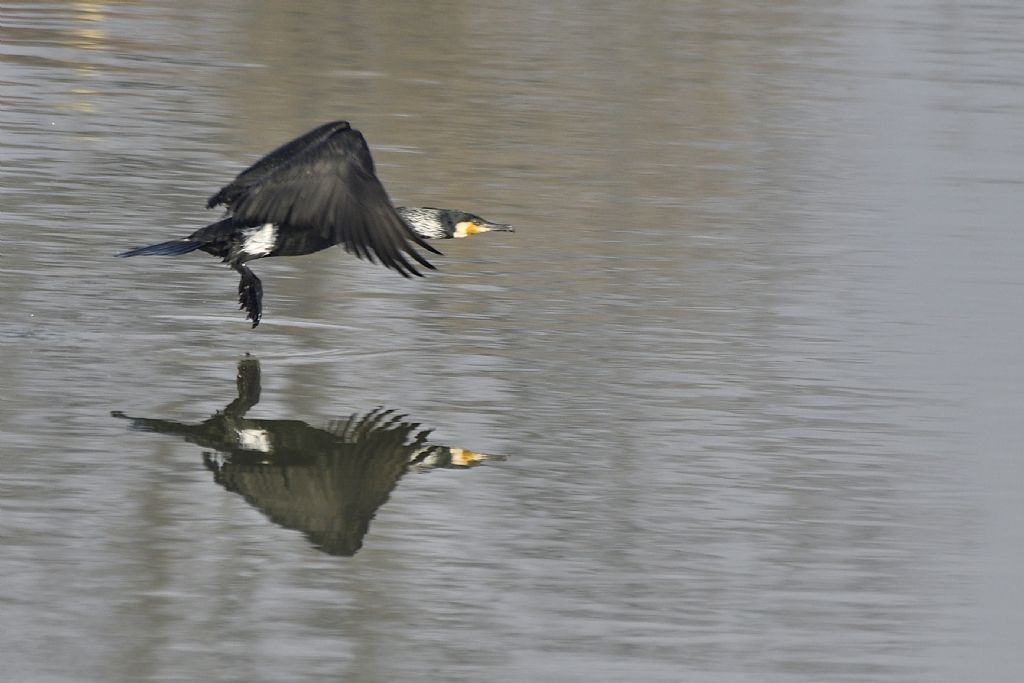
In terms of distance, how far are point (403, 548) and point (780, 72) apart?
11.0 metres

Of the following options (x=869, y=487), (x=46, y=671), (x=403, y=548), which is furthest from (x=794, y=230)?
(x=46, y=671)

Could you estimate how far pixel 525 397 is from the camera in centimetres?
745

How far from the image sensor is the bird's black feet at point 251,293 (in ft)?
26.2

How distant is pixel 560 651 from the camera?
5.14 meters

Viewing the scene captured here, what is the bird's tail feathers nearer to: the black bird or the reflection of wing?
the black bird

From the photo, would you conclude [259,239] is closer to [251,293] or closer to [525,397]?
[251,293]

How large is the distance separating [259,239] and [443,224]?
0.76 metres

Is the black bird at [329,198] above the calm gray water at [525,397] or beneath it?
above

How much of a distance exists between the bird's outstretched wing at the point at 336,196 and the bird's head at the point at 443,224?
819mm

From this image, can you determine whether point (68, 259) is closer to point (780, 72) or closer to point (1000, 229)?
Answer: point (1000, 229)

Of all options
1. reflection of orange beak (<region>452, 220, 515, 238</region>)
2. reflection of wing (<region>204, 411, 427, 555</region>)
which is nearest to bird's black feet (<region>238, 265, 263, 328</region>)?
reflection of orange beak (<region>452, 220, 515, 238</region>)

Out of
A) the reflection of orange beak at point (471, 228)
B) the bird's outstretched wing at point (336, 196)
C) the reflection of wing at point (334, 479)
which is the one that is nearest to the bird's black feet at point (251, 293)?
the bird's outstretched wing at point (336, 196)

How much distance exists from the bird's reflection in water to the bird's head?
1197mm

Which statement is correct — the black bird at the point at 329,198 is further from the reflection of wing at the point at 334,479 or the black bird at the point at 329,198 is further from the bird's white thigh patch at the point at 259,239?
the reflection of wing at the point at 334,479
